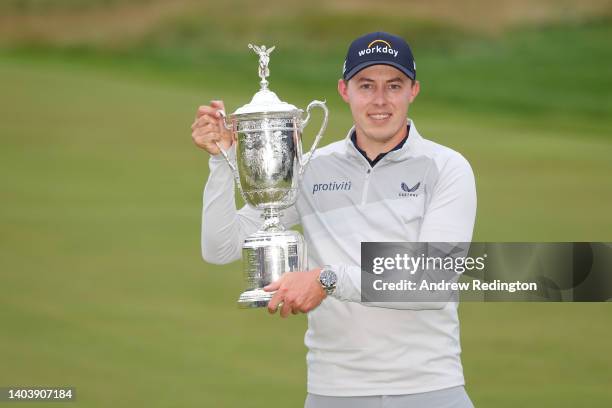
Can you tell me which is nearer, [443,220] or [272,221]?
[443,220]

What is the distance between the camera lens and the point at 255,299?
2.92 metres

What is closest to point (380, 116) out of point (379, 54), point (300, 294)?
point (379, 54)

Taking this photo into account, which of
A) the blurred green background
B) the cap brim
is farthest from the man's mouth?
the blurred green background

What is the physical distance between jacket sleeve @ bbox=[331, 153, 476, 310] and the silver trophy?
0.25m

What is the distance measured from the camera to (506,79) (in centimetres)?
1623

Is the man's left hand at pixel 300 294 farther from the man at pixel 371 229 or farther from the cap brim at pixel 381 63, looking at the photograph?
the cap brim at pixel 381 63

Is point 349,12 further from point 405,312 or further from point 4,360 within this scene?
point 405,312

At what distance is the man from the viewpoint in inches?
112

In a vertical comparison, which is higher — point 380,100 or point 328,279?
point 380,100

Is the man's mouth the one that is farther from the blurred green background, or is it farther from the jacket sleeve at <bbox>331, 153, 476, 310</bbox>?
the blurred green background

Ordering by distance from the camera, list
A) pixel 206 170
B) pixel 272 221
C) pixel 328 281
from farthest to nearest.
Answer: pixel 206 170
pixel 272 221
pixel 328 281

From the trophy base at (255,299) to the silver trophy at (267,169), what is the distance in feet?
0.09

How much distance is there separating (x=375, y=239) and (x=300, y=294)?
27cm

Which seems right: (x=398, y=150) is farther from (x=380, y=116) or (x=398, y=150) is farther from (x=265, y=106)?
(x=265, y=106)
